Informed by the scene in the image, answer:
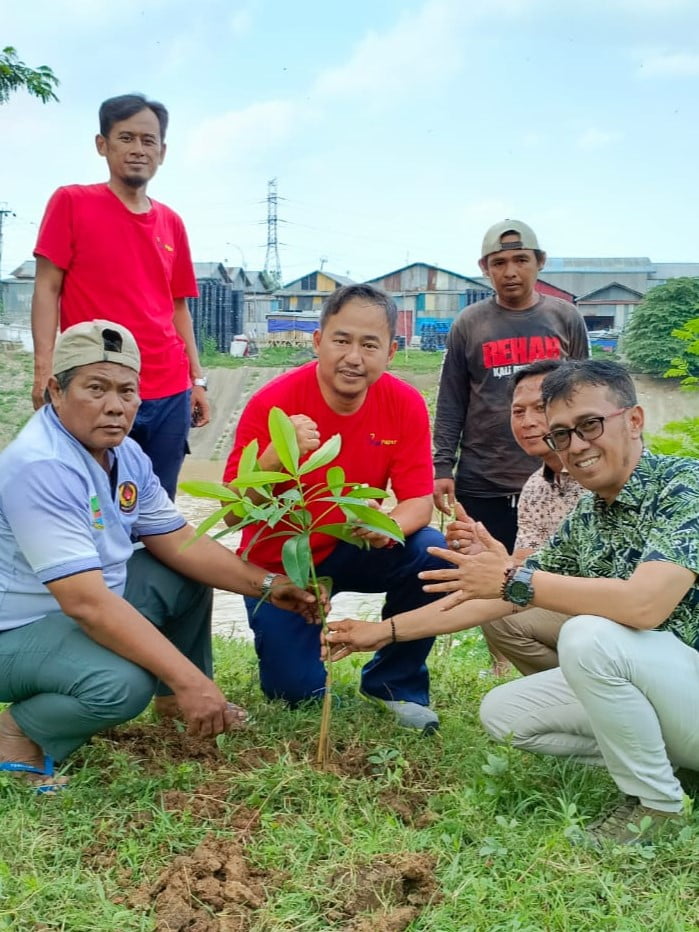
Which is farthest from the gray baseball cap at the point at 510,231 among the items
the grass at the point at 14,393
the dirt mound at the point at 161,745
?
the grass at the point at 14,393

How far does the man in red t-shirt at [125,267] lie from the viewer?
3483 mm

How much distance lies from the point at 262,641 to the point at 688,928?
1616 millimetres

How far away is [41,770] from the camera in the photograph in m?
2.65

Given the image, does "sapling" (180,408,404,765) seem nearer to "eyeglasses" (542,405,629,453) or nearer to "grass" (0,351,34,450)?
"eyeglasses" (542,405,629,453)

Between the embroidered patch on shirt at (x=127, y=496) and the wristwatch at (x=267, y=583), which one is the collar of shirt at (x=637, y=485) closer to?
the wristwatch at (x=267, y=583)

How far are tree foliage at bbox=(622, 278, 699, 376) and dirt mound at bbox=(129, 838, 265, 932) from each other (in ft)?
55.5

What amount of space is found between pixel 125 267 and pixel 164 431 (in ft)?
2.09

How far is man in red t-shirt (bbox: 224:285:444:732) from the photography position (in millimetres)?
3086

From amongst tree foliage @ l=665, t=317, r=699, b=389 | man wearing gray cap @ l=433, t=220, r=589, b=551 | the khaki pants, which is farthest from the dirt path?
the khaki pants

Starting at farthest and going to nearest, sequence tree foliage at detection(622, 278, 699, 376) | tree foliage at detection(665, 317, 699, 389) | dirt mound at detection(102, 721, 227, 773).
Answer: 1. tree foliage at detection(622, 278, 699, 376)
2. tree foliage at detection(665, 317, 699, 389)
3. dirt mound at detection(102, 721, 227, 773)

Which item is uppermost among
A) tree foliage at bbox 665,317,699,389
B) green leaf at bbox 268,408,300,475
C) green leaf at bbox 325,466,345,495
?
tree foliage at bbox 665,317,699,389

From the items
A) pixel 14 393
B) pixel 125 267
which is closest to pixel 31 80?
pixel 125 267

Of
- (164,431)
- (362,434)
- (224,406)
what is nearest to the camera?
(362,434)

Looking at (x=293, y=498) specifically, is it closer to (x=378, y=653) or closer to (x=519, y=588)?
(x=519, y=588)
